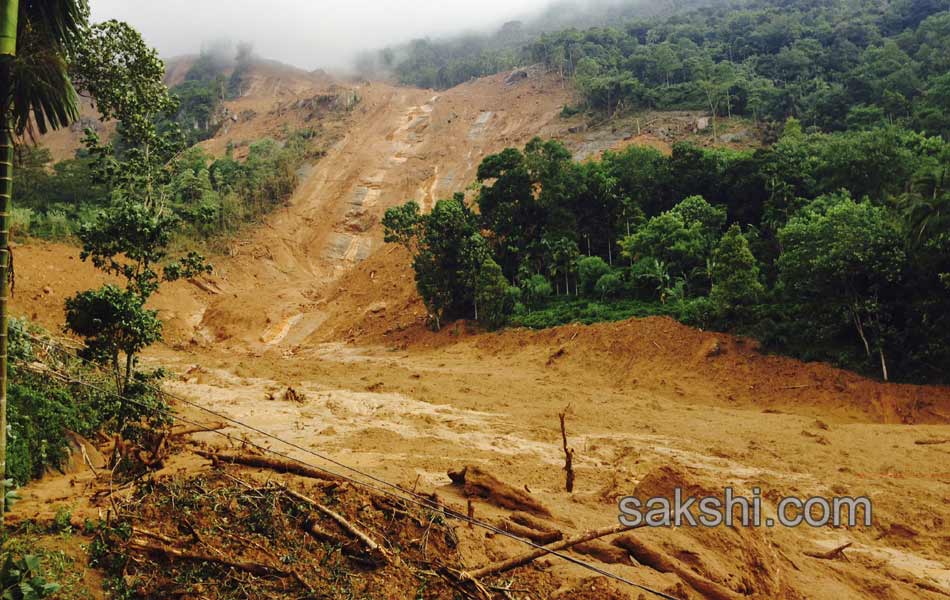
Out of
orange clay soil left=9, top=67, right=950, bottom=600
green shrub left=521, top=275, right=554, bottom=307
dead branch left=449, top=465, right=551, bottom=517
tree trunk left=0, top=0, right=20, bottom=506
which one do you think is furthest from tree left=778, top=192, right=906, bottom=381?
tree trunk left=0, top=0, right=20, bottom=506

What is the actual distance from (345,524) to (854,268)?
55.7ft

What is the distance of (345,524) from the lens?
A: 18.8 ft

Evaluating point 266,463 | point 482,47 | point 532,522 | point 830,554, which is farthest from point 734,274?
point 482,47

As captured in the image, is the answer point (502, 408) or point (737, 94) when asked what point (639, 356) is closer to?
point (502, 408)

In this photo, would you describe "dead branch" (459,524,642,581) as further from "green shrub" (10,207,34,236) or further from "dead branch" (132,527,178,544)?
"green shrub" (10,207,34,236)

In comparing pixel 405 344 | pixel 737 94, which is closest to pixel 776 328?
pixel 405 344

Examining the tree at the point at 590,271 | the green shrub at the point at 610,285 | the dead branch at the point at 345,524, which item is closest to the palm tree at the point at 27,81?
the dead branch at the point at 345,524

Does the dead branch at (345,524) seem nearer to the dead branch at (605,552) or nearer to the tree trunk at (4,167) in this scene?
the dead branch at (605,552)

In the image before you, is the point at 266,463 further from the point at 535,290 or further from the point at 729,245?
the point at 535,290

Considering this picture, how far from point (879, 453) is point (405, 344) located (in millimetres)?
20818

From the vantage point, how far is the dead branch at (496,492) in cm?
754

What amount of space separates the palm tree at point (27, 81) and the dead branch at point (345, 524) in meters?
2.51

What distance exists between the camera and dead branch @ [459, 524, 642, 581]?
210 inches

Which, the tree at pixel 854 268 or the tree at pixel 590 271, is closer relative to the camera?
the tree at pixel 854 268
